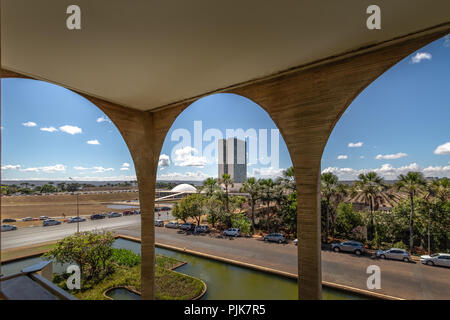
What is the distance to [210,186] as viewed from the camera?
1809cm

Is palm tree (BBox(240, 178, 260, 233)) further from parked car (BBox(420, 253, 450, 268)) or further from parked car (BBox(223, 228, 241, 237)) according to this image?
parked car (BBox(420, 253, 450, 268))

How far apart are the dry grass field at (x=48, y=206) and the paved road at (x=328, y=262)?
6.15 metres

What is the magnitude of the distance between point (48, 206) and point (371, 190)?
27.9 metres

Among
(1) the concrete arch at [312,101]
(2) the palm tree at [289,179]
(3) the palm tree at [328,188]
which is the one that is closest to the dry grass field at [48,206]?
(2) the palm tree at [289,179]

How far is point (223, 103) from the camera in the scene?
12.3m

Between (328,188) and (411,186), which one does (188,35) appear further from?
(411,186)

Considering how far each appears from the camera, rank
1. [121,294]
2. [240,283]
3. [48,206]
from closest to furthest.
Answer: [121,294] < [240,283] < [48,206]

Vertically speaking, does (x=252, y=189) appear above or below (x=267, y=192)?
above

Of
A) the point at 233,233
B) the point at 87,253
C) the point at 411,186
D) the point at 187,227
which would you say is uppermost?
the point at 411,186

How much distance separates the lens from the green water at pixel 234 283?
7.18 metres

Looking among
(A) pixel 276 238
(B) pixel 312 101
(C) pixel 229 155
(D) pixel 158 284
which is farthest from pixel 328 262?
(C) pixel 229 155

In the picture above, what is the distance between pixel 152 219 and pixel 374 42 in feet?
17.8
